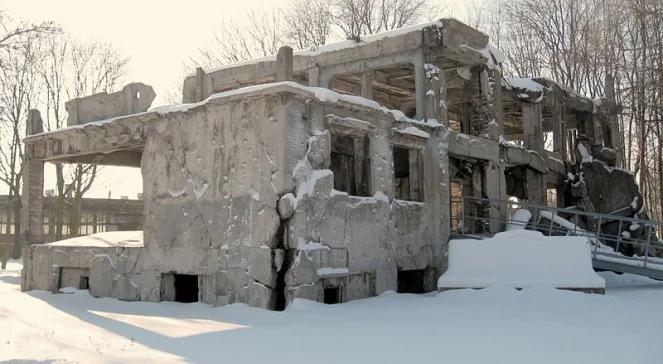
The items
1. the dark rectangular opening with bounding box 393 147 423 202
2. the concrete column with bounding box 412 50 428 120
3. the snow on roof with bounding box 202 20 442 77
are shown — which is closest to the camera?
the dark rectangular opening with bounding box 393 147 423 202

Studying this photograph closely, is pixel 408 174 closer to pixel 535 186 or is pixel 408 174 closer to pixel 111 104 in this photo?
pixel 535 186

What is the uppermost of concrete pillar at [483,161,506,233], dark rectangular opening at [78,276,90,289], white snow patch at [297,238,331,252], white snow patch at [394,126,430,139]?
white snow patch at [394,126,430,139]

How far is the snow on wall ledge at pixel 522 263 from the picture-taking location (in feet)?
39.9

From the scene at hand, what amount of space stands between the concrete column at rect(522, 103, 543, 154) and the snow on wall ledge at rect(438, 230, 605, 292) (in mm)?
7486

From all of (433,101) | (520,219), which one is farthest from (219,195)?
(520,219)

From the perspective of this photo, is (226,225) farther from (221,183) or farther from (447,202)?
(447,202)

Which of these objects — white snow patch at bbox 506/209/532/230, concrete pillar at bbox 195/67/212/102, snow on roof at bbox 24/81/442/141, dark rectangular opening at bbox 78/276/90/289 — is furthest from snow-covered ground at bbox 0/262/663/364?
concrete pillar at bbox 195/67/212/102

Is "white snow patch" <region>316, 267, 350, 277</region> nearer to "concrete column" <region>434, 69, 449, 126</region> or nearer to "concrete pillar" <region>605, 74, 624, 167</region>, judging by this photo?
"concrete column" <region>434, 69, 449, 126</region>

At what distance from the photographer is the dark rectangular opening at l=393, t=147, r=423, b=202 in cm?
1449

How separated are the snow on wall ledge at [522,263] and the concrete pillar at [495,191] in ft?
12.2

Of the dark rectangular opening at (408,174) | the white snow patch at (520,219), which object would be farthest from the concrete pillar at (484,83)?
the white snow patch at (520,219)

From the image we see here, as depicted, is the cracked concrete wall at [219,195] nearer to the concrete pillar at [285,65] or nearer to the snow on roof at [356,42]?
the concrete pillar at [285,65]

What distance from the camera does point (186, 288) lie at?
44.4 feet

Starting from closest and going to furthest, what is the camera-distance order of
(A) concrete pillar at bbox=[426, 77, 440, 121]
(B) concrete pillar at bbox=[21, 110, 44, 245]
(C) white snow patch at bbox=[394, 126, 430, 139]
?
1. (C) white snow patch at bbox=[394, 126, 430, 139]
2. (A) concrete pillar at bbox=[426, 77, 440, 121]
3. (B) concrete pillar at bbox=[21, 110, 44, 245]
